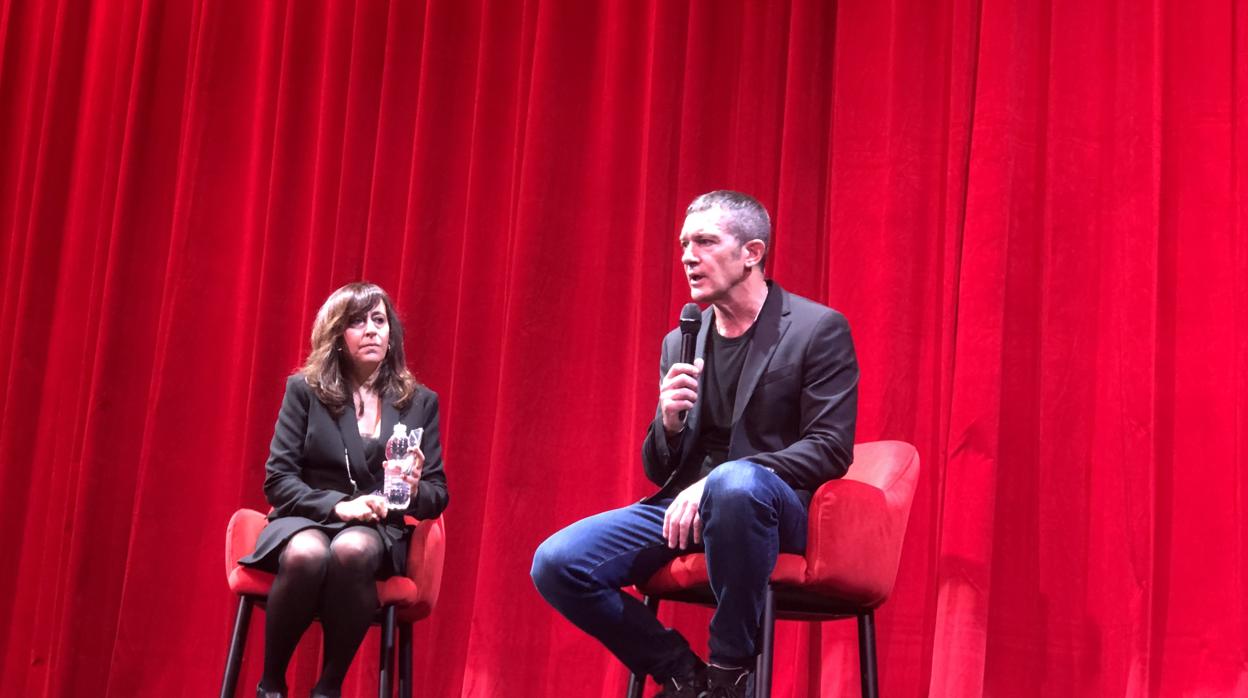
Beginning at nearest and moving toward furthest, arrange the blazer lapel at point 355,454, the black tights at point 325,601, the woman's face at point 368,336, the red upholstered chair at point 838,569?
the red upholstered chair at point 838,569 < the black tights at point 325,601 < the blazer lapel at point 355,454 < the woman's face at point 368,336

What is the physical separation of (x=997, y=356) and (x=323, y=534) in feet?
5.53

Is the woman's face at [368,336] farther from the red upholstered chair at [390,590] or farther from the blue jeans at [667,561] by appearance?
the blue jeans at [667,561]

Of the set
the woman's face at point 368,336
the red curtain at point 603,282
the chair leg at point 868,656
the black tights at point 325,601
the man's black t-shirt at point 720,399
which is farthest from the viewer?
the woman's face at point 368,336

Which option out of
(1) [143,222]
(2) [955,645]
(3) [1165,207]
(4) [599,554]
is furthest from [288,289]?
(3) [1165,207]

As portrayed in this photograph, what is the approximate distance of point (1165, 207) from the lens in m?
3.15

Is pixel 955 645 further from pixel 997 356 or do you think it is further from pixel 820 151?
pixel 820 151

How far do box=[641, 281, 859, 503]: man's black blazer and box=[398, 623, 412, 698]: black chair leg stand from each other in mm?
855

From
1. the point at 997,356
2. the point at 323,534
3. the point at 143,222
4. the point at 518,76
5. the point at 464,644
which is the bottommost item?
the point at 464,644

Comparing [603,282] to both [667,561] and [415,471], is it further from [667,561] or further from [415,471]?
[667,561]

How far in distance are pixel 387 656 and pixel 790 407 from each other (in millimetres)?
1173

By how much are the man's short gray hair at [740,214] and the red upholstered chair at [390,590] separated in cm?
107

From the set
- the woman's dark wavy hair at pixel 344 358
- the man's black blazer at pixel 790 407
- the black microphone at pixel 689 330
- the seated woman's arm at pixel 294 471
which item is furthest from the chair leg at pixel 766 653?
the woman's dark wavy hair at pixel 344 358

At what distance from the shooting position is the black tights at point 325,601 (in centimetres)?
297

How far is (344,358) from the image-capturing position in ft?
11.3
